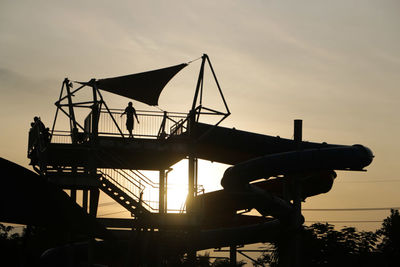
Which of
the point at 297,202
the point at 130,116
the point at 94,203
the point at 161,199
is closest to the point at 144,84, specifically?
the point at 130,116

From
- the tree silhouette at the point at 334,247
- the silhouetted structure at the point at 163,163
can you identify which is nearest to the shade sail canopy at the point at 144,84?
the silhouetted structure at the point at 163,163

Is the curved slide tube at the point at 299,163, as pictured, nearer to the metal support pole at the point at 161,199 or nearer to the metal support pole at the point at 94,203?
the metal support pole at the point at 161,199

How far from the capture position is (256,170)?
44125 millimetres

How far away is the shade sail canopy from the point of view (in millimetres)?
46781

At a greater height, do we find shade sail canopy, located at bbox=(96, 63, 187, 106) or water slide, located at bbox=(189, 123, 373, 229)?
shade sail canopy, located at bbox=(96, 63, 187, 106)

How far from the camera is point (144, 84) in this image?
47406 mm

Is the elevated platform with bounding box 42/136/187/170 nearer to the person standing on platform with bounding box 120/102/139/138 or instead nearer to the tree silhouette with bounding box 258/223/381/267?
the person standing on platform with bounding box 120/102/139/138

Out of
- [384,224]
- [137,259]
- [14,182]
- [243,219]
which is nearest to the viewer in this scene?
[14,182]

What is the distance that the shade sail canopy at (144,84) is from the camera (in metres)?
46.8

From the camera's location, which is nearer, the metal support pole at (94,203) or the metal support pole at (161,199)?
the metal support pole at (161,199)

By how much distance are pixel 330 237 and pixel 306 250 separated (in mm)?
1920

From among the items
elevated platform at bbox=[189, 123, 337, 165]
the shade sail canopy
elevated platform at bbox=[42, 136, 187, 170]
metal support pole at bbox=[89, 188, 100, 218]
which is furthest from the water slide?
metal support pole at bbox=[89, 188, 100, 218]

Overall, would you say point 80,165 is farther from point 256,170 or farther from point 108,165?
point 256,170

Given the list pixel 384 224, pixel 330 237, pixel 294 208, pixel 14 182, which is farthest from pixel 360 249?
pixel 384 224
